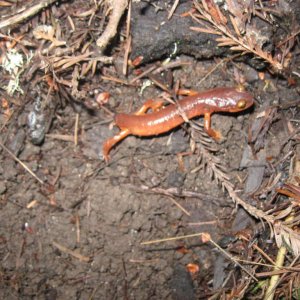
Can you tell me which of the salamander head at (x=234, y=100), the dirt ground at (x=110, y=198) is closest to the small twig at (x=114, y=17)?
the dirt ground at (x=110, y=198)

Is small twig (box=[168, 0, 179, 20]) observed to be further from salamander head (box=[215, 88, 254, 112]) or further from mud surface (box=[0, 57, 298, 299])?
salamander head (box=[215, 88, 254, 112])

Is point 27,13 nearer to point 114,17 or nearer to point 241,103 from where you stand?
point 114,17

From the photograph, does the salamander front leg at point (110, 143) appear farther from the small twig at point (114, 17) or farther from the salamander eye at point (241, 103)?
the salamander eye at point (241, 103)

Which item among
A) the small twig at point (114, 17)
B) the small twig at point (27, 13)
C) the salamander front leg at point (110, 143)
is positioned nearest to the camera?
the small twig at point (114, 17)

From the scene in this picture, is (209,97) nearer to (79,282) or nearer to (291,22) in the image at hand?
(291,22)

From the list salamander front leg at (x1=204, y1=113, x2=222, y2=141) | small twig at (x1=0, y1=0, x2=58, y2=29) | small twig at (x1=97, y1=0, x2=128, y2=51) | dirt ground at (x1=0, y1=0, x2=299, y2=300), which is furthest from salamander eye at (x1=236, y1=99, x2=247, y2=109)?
small twig at (x1=0, y1=0, x2=58, y2=29)

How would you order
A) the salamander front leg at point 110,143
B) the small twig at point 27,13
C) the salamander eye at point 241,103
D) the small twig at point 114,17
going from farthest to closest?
the salamander front leg at point 110,143 < the salamander eye at point 241,103 < the small twig at point 27,13 < the small twig at point 114,17

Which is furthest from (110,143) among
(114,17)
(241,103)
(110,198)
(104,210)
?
(241,103)

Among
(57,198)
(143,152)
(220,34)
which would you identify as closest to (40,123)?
(57,198)

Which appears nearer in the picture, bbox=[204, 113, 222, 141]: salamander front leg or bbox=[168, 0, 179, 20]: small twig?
bbox=[168, 0, 179, 20]: small twig
